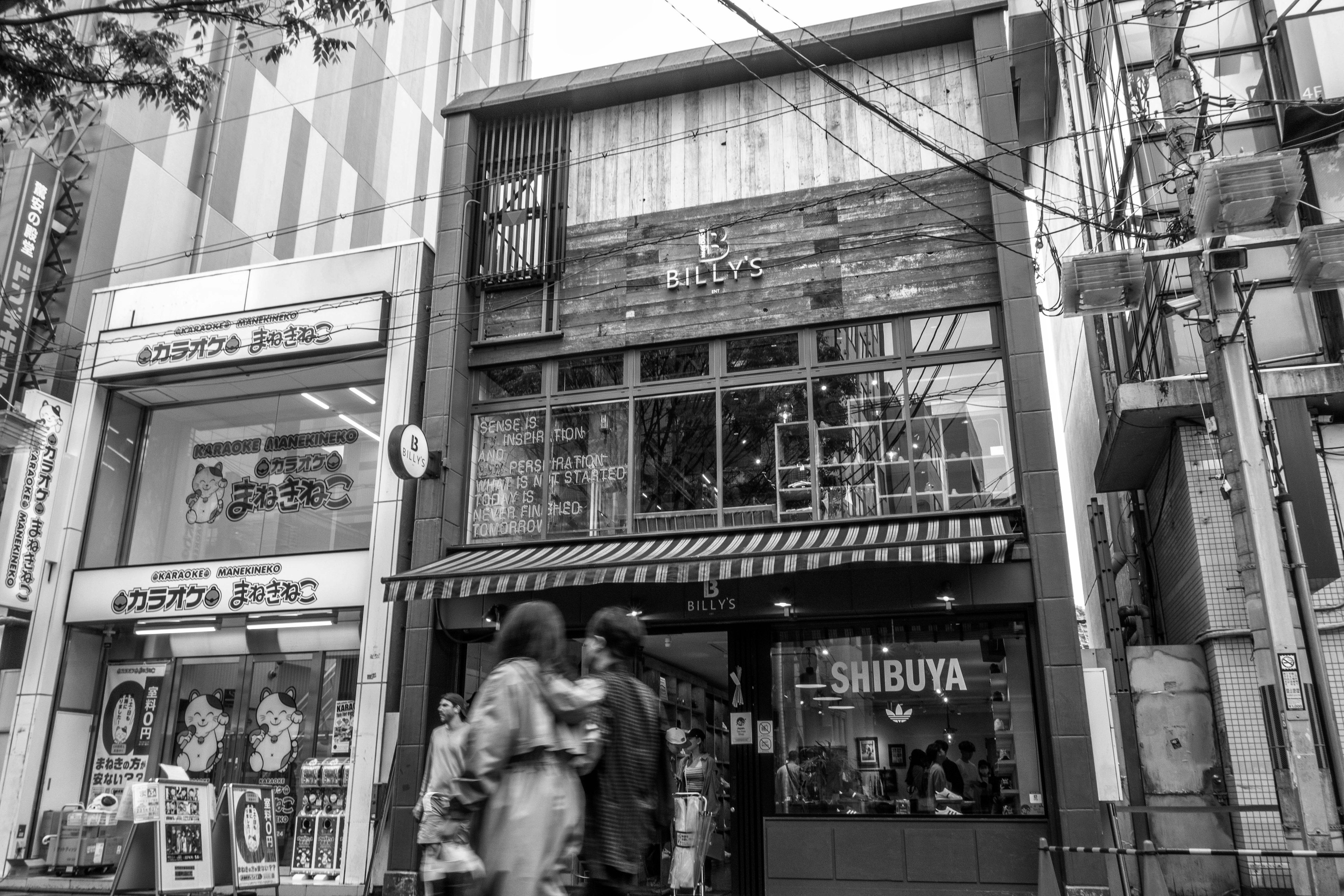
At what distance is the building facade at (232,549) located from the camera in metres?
14.1

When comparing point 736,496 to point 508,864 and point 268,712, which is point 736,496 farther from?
point 508,864

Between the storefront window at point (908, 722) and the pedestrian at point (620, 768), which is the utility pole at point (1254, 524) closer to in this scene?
the storefront window at point (908, 722)

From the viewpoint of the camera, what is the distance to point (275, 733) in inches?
574

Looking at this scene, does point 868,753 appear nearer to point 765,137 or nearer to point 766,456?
point 766,456

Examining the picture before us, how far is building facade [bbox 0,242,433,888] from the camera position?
14117mm

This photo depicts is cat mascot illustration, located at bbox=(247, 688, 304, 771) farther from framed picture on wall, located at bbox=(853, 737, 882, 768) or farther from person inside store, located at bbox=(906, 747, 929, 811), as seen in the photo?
person inside store, located at bbox=(906, 747, 929, 811)

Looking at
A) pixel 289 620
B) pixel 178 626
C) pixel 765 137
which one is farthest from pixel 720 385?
pixel 178 626

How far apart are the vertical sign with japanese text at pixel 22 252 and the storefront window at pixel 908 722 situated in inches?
495

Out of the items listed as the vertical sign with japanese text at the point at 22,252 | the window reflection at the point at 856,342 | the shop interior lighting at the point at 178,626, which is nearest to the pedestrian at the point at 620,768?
the window reflection at the point at 856,342

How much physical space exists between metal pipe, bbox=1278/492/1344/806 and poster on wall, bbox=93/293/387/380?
448 inches

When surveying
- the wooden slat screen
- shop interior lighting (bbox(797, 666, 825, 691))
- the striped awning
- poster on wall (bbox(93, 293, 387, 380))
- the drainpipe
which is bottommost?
shop interior lighting (bbox(797, 666, 825, 691))

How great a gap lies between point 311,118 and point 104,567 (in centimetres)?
1050

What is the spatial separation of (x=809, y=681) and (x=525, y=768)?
328 inches

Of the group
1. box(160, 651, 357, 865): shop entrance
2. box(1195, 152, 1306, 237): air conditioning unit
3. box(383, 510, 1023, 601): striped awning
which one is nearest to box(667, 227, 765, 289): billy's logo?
box(383, 510, 1023, 601): striped awning
